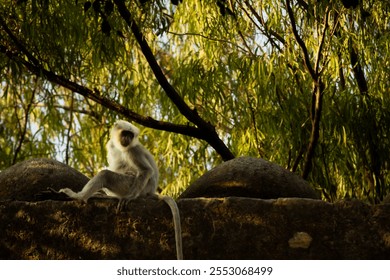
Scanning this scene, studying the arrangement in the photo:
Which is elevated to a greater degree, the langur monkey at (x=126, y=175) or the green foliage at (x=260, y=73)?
the green foliage at (x=260, y=73)

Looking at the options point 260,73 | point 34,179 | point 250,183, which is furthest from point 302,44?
point 34,179

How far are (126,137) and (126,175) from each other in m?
0.53

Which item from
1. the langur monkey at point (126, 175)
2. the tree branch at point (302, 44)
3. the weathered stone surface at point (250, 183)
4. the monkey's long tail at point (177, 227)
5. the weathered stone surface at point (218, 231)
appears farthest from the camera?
the tree branch at point (302, 44)

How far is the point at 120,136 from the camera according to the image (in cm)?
882

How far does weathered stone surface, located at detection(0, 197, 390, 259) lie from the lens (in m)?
7.32

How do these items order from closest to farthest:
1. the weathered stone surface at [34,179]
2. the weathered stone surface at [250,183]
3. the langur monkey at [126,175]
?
the langur monkey at [126,175], the weathered stone surface at [250,183], the weathered stone surface at [34,179]

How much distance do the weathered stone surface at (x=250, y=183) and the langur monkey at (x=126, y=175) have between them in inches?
17.6

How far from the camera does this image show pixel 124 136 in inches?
345

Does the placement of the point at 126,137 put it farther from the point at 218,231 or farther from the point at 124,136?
the point at 218,231

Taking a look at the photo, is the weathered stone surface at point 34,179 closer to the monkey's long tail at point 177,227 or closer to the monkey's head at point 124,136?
the monkey's head at point 124,136

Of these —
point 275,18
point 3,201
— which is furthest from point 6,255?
point 275,18

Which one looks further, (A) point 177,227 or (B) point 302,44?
(B) point 302,44

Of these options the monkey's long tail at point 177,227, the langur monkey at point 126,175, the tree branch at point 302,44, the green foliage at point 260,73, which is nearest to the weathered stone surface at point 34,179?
the langur monkey at point 126,175

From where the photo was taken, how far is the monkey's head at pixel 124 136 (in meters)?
8.77
